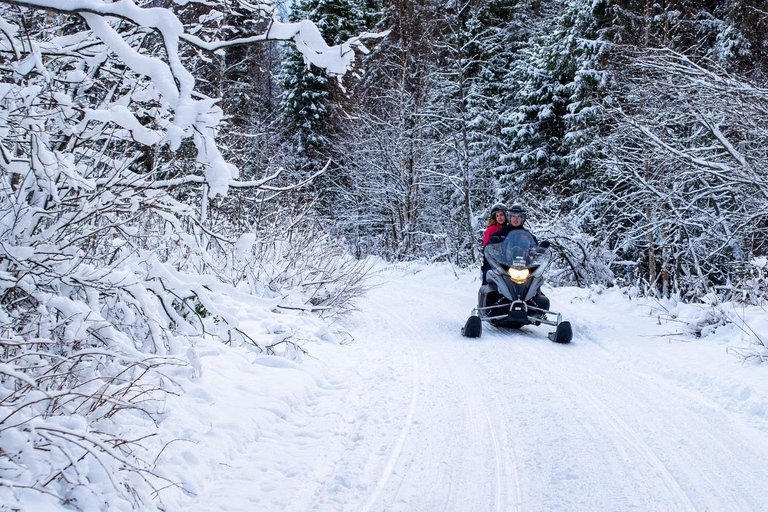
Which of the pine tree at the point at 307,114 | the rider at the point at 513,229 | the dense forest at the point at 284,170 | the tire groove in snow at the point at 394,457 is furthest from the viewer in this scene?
the pine tree at the point at 307,114

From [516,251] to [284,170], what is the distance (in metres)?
3.82

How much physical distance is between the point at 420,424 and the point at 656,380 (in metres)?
2.66

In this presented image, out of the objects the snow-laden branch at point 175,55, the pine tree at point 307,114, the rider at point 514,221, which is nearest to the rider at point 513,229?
the rider at point 514,221

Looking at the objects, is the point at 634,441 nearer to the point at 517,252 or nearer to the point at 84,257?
the point at 84,257

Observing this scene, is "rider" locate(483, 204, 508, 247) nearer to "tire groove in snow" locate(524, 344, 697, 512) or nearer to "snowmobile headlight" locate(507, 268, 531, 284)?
"snowmobile headlight" locate(507, 268, 531, 284)

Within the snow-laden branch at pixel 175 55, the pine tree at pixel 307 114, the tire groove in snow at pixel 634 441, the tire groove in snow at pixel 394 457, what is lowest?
the tire groove in snow at pixel 394 457

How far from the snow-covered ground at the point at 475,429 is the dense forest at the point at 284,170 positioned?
15.5 inches

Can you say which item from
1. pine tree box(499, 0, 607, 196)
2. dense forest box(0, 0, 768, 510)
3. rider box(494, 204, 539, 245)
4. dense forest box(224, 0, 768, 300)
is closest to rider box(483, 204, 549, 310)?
rider box(494, 204, 539, 245)

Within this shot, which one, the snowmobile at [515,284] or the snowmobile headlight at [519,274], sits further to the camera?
the snowmobile headlight at [519,274]

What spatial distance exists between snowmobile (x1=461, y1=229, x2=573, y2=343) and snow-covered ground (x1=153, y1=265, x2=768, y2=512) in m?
1.12

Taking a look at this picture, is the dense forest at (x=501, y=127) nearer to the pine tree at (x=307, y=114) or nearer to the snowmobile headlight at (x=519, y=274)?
the pine tree at (x=307, y=114)

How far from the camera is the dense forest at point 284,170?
2.56 m

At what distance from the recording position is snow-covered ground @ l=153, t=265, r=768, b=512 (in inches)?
126

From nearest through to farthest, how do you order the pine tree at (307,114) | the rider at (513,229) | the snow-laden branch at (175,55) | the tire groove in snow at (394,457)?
1. the snow-laden branch at (175,55)
2. the tire groove in snow at (394,457)
3. the rider at (513,229)
4. the pine tree at (307,114)
